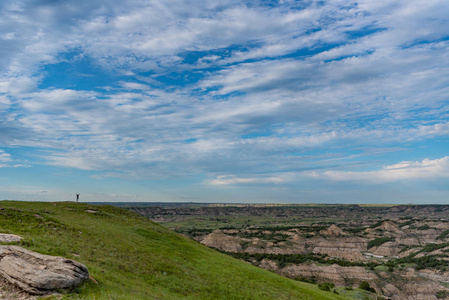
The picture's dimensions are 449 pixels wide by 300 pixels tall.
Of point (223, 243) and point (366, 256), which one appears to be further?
point (223, 243)

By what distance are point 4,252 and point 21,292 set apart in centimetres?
293

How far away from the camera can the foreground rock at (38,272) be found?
11.9m

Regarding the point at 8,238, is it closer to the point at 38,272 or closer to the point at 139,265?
the point at 38,272

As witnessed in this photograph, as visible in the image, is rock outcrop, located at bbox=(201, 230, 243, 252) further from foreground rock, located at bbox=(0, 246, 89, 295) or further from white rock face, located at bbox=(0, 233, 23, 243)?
foreground rock, located at bbox=(0, 246, 89, 295)

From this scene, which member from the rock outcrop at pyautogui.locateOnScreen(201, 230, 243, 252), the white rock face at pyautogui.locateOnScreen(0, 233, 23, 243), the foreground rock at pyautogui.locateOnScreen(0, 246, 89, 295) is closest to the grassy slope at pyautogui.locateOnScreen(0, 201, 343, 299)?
the white rock face at pyautogui.locateOnScreen(0, 233, 23, 243)

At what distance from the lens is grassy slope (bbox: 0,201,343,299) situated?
54.0 ft

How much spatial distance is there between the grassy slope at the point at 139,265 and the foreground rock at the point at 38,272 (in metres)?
0.68

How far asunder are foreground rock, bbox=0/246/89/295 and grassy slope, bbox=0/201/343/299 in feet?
2.23

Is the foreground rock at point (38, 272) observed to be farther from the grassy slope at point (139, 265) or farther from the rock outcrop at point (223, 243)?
the rock outcrop at point (223, 243)

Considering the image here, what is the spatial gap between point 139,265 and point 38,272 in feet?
→ 31.6

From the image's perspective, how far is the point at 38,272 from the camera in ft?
39.9

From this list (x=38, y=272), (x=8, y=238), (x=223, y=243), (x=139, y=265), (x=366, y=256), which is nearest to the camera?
(x=38, y=272)

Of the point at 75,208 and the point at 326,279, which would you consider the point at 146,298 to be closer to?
the point at 75,208

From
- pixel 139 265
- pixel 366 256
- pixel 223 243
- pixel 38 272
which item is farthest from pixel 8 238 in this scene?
pixel 366 256
